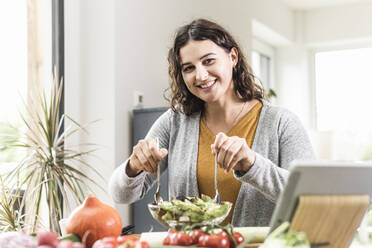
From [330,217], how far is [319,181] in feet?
0.35

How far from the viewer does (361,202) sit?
2.96 ft

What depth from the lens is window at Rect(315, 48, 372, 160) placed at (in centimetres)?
490

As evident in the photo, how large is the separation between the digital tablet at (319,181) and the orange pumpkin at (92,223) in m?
0.39

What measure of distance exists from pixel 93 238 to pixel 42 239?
0.75 ft

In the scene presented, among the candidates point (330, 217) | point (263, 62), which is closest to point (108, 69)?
point (330, 217)

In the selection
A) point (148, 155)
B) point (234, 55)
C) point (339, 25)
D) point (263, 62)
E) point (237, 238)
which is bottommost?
point (237, 238)

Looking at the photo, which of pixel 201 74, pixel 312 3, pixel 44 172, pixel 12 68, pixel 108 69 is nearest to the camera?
pixel 201 74

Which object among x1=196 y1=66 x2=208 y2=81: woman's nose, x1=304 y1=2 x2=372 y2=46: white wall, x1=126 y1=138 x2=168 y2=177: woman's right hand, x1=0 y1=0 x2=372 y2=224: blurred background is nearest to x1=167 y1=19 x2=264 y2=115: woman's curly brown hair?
x1=196 y1=66 x2=208 y2=81: woman's nose

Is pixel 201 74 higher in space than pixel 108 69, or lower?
lower

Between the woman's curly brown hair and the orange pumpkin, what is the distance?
800mm

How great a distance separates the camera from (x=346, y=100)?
5.04 m

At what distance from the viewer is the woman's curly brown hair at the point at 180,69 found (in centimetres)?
169

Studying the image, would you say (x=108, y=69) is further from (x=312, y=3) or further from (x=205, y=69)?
(x=312, y=3)

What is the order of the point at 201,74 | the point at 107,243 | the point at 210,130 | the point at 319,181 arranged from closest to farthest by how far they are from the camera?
the point at 319,181 → the point at 107,243 → the point at 201,74 → the point at 210,130
